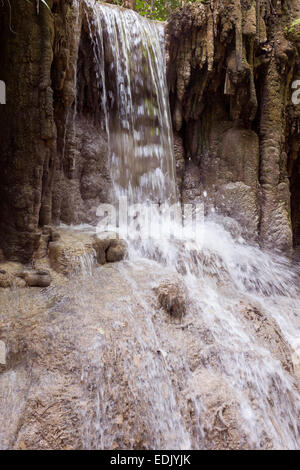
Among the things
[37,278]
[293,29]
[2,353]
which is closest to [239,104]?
[293,29]

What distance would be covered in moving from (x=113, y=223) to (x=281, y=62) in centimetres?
424

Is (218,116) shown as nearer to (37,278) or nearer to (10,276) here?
(37,278)

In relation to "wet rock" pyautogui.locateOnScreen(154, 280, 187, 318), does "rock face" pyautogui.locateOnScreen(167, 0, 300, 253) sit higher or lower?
higher

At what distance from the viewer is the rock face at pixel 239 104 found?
6.16 m

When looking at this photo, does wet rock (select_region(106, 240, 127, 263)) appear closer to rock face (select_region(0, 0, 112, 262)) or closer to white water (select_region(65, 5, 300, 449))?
white water (select_region(65, 5, 300, 449))

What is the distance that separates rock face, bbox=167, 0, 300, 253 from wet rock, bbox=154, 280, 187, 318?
10.1 feet

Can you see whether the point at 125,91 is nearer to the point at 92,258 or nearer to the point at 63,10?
the point at 63,10

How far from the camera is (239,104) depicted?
650cm

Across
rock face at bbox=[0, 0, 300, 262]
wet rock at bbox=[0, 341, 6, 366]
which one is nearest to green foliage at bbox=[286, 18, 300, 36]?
rock face at bbox=[0, 0, 300, 262]

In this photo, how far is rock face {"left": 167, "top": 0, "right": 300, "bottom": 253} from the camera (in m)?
6.16

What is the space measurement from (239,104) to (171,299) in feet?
14.4

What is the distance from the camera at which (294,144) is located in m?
7.31

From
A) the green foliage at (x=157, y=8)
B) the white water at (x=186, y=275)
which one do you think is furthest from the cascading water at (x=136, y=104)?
the green foliage at (x=157, y=8)

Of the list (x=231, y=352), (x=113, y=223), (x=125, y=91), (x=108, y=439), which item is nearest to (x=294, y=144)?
(x=125, y=91)
